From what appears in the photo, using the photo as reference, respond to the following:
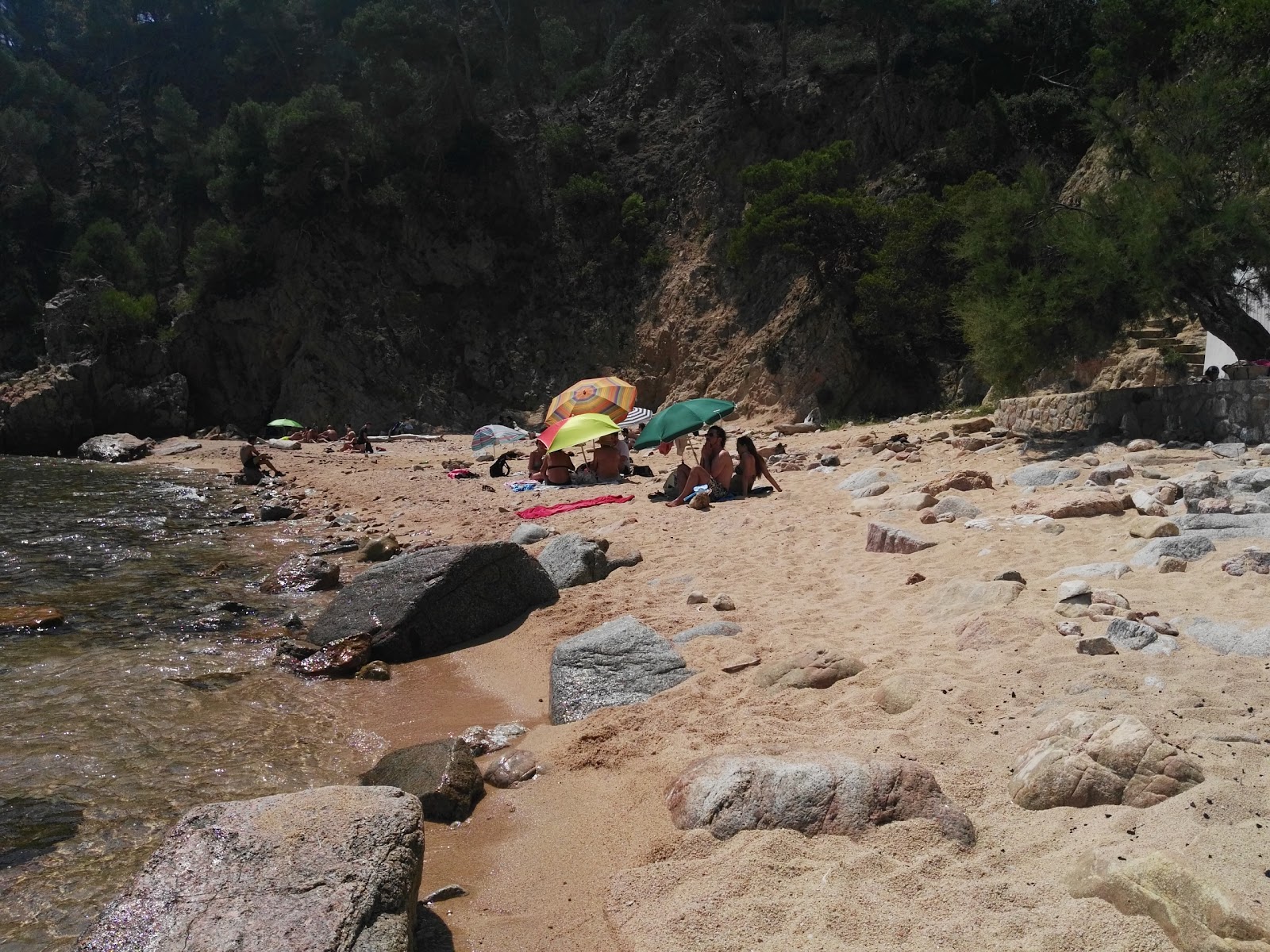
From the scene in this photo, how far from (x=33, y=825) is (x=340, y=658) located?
8.92 feet

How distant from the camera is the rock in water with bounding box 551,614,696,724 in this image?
5.59 m

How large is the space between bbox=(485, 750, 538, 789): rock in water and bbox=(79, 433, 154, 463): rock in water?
109 feet

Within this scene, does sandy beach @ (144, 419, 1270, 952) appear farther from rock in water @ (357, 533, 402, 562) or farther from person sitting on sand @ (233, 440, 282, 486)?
person sitting on sand @ (233, 440, 282, 486)

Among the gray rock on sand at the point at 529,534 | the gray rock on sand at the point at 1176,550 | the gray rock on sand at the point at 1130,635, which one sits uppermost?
the gray rock on sand at the point at 1176,550

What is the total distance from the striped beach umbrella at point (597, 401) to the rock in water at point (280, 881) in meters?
11.0

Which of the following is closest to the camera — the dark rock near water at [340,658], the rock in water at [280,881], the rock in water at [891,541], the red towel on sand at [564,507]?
the rock in water at [280,881]

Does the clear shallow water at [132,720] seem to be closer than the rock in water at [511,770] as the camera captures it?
Yes

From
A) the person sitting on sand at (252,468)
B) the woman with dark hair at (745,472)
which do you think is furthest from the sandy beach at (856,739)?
the person sitting on sand at (252,468)

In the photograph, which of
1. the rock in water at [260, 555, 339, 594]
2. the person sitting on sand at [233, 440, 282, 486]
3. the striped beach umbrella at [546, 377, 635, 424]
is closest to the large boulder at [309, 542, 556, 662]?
the rock in water at [260, 555, 339, 594]

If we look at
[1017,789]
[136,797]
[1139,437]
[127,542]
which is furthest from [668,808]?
[127,542]

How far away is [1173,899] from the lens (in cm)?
268

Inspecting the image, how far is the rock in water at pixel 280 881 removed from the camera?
2812 millimetres

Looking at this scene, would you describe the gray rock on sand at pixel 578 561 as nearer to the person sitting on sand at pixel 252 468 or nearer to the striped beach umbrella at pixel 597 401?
the striped beach umbrella at pixel 597 401

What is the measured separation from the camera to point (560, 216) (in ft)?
127
